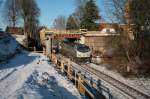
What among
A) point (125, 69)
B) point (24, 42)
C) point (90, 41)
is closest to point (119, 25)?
point (125, 69)

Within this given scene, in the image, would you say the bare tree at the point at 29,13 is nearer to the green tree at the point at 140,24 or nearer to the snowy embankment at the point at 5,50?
the snowy embankment at the point at 5,50

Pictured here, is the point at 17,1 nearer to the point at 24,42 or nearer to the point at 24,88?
the point at 24,42

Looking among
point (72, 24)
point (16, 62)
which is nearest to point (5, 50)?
point (16, 62)

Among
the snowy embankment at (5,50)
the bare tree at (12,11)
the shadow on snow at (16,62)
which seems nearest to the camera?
the shadow on snow at (16,62)

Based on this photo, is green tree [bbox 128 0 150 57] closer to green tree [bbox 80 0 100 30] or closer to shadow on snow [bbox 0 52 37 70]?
shadow on snow [bbox 0 52 37 70]

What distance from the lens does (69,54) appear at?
4500 centimetres

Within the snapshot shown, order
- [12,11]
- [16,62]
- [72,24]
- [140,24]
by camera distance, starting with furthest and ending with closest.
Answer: [72,24]
[12,11]
[16,62]
[140,24]

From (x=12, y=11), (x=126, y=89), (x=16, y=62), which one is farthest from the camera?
(x=12, y=11)

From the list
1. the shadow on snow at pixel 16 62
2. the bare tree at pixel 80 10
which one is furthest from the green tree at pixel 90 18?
the shadow on snow at pixel 16 62

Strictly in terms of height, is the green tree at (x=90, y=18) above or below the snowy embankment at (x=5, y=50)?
above

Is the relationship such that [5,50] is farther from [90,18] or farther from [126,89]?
[90,18]

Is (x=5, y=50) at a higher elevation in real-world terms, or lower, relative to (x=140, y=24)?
lower

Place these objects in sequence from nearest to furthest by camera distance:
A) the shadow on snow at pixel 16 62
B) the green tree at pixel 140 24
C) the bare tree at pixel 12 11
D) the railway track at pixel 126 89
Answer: the railway track at pixel 126 89 < the shadow on snow at pixel 16 62 < the green tree at pixel 140 24 < the bare tree at pixel 12 11

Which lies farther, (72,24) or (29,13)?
(72,24)
